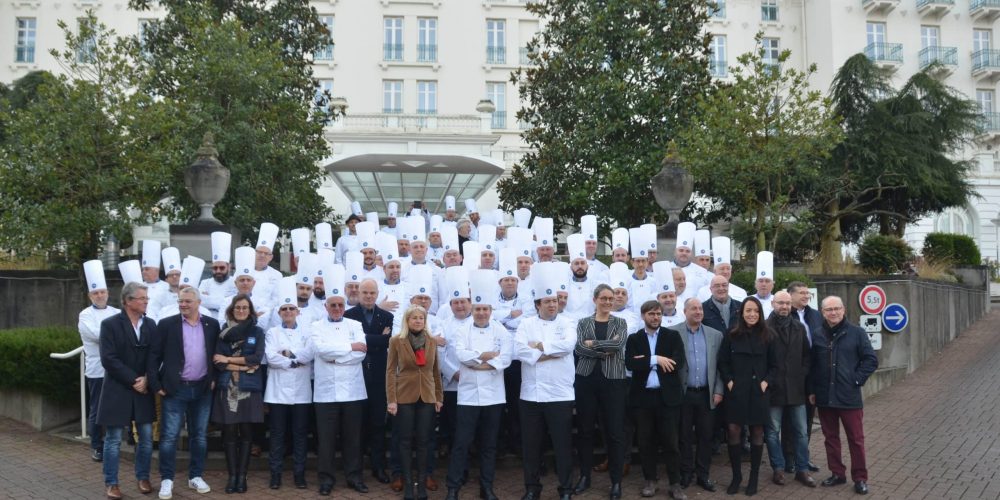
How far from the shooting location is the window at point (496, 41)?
1671 inches

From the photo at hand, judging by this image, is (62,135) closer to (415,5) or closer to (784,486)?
(784,486)

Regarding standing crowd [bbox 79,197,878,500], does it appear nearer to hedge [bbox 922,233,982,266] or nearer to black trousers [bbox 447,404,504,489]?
black trousers [bbox 447,404,504,489]

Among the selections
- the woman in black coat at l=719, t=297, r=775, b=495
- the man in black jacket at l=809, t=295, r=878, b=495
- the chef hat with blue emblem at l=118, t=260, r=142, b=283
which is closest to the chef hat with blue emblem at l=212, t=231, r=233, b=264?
the chef hat with blue emblem at l=118, t=260, r=142, b=283

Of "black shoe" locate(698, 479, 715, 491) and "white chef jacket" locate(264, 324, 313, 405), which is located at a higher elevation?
"white chef jacket" locate(264, 324, 313, 405)

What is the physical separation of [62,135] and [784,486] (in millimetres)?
12586

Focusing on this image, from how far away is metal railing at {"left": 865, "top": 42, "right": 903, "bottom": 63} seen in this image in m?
43.7

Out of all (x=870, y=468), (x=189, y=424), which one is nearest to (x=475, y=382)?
(x=189, y=424)

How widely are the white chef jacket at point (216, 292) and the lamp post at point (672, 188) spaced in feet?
24.4

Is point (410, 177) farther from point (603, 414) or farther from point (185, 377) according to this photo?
point (603, 414)

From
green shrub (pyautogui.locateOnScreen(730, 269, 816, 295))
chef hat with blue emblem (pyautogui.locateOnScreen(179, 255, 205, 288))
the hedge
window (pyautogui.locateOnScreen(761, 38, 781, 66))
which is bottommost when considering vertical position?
green shrub (pyautogui.locateOnScreen(730, 269, 816, 295))

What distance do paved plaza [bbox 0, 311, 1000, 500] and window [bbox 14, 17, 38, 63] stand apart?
36317 mm

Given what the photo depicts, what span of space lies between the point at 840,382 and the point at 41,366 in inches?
358

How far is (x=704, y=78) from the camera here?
66.4 feet

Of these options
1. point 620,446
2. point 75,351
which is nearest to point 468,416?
point 620,446
